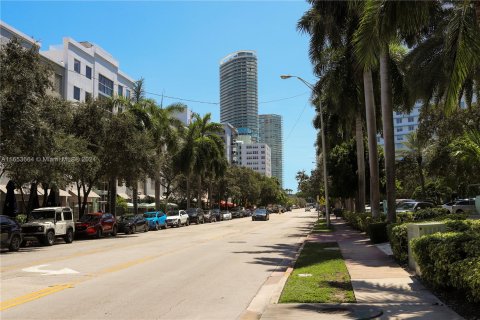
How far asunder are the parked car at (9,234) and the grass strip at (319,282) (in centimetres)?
1273

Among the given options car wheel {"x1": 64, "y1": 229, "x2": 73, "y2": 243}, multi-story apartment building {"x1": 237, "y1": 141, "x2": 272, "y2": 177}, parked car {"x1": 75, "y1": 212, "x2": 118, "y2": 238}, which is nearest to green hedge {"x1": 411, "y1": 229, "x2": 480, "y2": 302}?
car wheel {"x1": 64, "y1": 229, "x2": 73, "y2": 243}

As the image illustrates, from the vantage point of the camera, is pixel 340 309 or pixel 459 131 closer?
pixel 340 309

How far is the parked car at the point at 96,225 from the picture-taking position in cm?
2984

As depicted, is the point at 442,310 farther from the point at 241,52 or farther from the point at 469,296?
the point at 241,52

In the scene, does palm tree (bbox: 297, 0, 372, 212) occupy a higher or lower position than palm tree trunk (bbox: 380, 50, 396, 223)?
higher

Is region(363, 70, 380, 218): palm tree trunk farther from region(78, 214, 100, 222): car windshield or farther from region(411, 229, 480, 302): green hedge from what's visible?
region(78, 214, 100, 222): car windshield

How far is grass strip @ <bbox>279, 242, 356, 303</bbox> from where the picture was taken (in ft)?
29.4

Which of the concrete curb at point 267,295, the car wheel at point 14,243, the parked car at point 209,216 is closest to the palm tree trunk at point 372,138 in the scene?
the concrete curb at point 267,295

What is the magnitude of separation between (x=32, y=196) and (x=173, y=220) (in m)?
17.4

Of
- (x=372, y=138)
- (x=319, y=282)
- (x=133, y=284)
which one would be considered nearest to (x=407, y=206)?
(x=372, y=138)

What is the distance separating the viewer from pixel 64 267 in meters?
14.4

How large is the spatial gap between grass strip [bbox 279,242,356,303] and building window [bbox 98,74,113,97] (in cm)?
4570

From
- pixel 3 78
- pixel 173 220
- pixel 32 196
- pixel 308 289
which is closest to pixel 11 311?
pixel 308 289

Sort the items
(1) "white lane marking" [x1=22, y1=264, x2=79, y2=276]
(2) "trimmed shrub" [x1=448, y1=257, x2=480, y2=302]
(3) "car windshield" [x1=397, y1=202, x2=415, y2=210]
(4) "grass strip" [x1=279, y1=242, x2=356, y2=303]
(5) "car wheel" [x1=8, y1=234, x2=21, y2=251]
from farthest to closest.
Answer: (3) "car windshield" [x1=397, y1=202, x2=415, y2=210]
(5) "car wheel" [x1=8, y1=234, x2=21, y2=251]
(1) "white lane marking" [x1=22, y1=264, x2=79, y2=276]
(4) "grass strip" [x1=279, y1=242, x2=356, y2=303]
(2) "trimmed shrub" [x1=448, y1=257, x2=480, y2=302]
